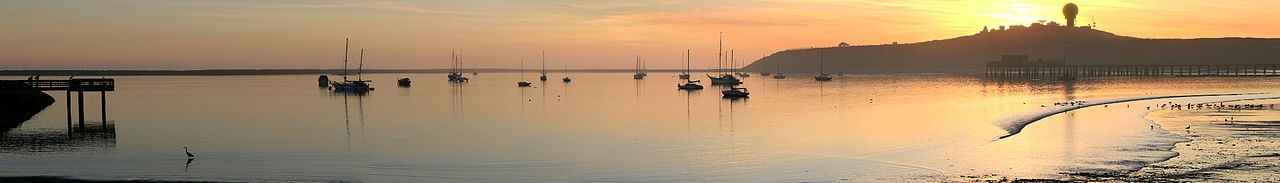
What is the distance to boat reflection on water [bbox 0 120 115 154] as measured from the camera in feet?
132

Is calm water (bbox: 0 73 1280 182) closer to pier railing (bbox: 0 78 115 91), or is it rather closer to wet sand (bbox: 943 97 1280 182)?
wet sand (bbox: 943 97 1280 182)

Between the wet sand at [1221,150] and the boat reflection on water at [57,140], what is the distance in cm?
3337

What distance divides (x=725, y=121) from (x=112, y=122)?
1229 inches

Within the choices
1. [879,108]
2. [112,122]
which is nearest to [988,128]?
[879,108]

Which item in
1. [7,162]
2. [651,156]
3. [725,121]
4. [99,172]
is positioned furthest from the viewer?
A: [725,121]

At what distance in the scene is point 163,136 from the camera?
161 ft

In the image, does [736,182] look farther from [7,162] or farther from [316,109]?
[316,109]

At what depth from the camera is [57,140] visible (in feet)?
147

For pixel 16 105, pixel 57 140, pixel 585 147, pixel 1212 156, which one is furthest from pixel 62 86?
pixel 1212 156

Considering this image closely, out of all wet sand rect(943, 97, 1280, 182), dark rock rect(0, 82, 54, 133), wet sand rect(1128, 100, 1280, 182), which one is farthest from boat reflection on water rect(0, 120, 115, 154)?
wet sand rect(1128, 100, 1280, 182)

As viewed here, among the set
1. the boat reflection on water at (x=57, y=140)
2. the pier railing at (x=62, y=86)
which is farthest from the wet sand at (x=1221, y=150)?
the pier railing at (x=62, y=86)

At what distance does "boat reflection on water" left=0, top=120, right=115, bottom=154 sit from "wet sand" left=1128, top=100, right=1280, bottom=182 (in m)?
33.4

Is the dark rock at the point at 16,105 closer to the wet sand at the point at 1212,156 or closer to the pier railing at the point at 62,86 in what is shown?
the pier railing at the point at 62,86

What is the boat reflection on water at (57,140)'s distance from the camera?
40.1m
